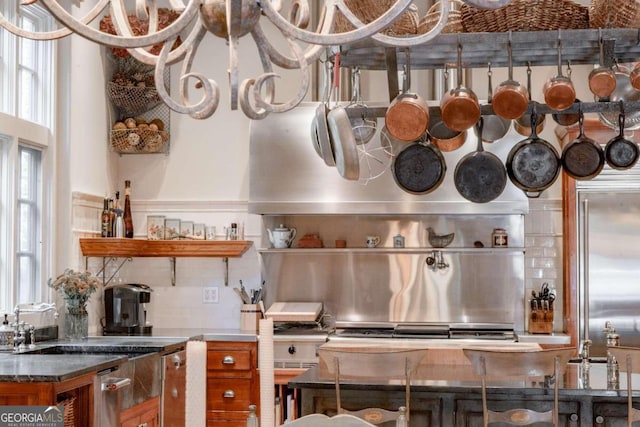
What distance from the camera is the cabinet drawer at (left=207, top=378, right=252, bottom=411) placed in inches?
233

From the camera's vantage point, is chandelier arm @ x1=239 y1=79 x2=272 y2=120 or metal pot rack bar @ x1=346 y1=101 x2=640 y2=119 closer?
chandelier arm @ x1=239 y1=79 x2=272 y2=120

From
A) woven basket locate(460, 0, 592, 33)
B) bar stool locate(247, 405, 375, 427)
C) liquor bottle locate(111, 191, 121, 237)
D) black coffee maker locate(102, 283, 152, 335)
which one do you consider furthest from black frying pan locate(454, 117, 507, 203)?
liquor bottle locate(111, 191, 121, 237)

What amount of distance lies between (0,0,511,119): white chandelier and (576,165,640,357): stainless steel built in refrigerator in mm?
4338

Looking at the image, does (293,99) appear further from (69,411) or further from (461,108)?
(69,411)

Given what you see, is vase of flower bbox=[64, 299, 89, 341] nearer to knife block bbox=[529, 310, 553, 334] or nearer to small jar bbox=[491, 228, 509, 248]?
small jar bbox=[491, 228, 509, 248]

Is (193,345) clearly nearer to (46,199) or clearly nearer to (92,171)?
(46,199)

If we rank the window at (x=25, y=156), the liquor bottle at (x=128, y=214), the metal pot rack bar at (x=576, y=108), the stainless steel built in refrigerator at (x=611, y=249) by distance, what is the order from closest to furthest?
1. the metal pot rack bar at (x=576, y=108)
2. the window at (x=25, y=156)
3. the stainless steel built in refrigerator at (x=611, y=249)
4. the liquor bottle at (x=128, y=214)

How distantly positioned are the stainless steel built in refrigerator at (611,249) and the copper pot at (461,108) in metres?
2.89

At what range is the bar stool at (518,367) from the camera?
345 cm

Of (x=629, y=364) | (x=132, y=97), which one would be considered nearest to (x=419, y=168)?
(x=629, y=364)

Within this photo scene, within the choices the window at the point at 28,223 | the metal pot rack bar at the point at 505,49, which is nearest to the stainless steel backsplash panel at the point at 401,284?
the window at the point at 28,223

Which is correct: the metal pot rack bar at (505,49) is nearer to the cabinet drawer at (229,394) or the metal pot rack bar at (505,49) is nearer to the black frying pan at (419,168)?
the black frying pan at (419,168)

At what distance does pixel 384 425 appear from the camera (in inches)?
144

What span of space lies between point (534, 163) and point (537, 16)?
68 centimetres
